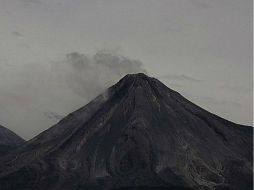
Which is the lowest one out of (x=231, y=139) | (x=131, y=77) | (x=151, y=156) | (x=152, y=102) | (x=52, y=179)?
(x=52, y=179)

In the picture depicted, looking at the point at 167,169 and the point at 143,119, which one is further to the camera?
the point at 143,119

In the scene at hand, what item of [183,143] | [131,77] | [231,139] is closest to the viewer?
[183,143]

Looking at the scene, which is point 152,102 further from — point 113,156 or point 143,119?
point 113,156

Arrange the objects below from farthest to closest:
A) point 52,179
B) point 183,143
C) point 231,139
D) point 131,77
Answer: point 131,77 < point 231,139 < point 183,143 < point 52,179

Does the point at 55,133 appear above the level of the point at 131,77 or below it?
below

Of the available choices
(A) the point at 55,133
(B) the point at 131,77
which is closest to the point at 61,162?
(A) the point at 55,133

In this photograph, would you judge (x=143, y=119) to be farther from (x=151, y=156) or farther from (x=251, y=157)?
(x=251, y=157)
